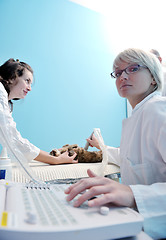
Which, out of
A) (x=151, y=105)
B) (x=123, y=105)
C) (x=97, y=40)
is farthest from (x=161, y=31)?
(x=151, y=105)

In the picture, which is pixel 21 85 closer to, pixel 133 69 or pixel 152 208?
pixel 133 69

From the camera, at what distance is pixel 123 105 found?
9.69ft

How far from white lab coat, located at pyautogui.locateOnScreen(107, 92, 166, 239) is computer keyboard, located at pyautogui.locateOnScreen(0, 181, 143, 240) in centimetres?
10

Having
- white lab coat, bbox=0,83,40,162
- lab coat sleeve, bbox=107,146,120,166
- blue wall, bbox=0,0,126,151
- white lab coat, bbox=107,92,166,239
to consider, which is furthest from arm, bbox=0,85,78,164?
blue wall, bbox=0,0,126,151

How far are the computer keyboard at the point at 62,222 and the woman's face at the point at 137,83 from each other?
0.49 m

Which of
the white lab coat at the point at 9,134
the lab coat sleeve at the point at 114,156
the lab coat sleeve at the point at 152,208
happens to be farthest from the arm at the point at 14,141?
the lab coat sleeve at the point at 152,208

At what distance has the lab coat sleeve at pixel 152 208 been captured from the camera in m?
0.37

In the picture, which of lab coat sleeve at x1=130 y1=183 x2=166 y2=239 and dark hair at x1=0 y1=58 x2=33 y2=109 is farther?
dark hair at x1=0 y1=58 x2=33 y2=109

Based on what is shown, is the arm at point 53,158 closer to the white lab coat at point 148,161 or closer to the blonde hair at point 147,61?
the white lab coat at point 148,161

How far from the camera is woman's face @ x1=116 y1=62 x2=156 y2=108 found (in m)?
0.71

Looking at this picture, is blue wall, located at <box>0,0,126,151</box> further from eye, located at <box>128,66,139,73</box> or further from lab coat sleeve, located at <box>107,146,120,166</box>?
eye, located at <box>128,66,139,73</box>

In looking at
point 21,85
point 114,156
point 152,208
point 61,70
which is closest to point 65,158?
point 114,156

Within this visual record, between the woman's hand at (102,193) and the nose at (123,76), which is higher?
the nose at (123,76)

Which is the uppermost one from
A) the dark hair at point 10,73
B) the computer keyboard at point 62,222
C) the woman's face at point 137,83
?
the dark hair at point 10,73
